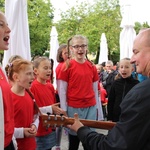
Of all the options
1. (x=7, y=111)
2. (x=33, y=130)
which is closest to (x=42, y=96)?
(x=33, y=130)

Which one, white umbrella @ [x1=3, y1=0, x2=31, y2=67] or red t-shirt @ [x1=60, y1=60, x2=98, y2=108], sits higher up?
white umbrella @ [x1=3, y1=0, x2=31, y2=67]

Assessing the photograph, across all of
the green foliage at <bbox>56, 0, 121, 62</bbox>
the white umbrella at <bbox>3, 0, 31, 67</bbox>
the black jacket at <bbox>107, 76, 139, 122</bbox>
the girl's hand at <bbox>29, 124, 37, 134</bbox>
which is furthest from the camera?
the green foliage at <bbox>56, 0, 121, 62</bbox>

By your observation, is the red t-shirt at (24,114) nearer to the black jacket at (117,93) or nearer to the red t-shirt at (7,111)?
the red t-shirt at (7,111)

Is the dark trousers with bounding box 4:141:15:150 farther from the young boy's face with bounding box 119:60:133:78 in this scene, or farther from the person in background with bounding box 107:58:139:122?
the young boy's face with bounding box 119:60:133:78

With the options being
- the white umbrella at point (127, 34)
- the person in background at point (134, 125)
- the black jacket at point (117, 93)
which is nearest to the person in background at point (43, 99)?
the black jacket at point (117, 93)

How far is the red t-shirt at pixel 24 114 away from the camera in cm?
277

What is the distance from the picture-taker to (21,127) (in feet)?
9.20

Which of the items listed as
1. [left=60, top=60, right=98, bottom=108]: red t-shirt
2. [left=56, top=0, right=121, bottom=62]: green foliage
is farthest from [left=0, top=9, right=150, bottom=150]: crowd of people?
[left=56, top=0, right=121, bottom=62]: green foliage

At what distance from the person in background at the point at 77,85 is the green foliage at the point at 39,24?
2943 centimetres

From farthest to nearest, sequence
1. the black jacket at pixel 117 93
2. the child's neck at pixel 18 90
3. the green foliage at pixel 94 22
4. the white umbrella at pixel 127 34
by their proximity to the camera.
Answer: the green foliage at pixel 94 22
the white umbrella at pixel 127 34
the black jacket at pixel 117 93
the child's neck at pixel 18 90

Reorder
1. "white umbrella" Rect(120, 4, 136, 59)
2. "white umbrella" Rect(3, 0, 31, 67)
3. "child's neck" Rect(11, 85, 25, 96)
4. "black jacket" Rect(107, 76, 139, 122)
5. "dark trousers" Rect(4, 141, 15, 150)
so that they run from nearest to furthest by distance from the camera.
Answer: "dark trousers" Rect(4, 141, 15, 150)
"child's neck" Rect(11, 85, 25, 96)
"black jacket" Rect(107, 76, 139, 122)
"white umbrella" Rect(3, 0, 31, 67)
"white umbrella" Rect(120, 4, 136, 59)

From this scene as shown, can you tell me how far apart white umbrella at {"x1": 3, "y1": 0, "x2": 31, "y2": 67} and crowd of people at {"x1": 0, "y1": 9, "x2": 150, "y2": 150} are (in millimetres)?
732

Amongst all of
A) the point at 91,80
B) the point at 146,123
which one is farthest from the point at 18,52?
the point at 146,123

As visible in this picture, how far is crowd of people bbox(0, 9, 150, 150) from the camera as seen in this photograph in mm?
1536
